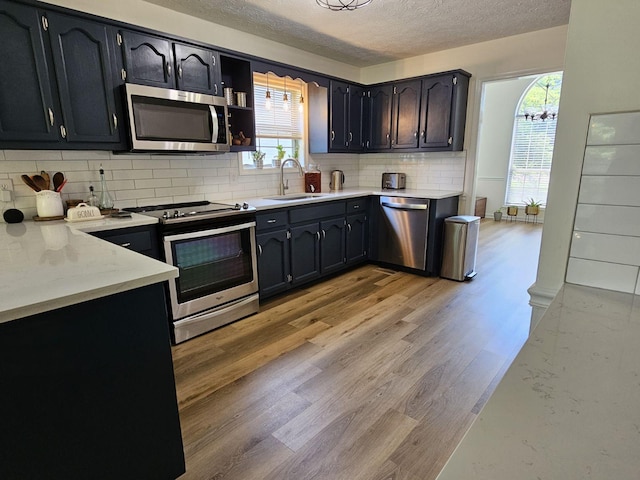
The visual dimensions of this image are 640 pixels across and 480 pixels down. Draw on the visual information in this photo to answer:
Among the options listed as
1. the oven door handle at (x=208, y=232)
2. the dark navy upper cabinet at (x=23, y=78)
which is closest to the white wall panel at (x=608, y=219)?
the oven door handle at (x=208, y=232)

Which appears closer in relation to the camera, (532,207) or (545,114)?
(545,114)

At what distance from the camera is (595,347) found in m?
0.75

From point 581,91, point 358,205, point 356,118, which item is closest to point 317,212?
point 358,205

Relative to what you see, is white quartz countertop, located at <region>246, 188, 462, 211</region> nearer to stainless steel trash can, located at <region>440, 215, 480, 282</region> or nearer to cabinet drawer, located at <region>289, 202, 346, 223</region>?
cabinet drawer, located at <region>289, 202, 346, 223</region>

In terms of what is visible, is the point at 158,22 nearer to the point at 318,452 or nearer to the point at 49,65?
the point at 49,65

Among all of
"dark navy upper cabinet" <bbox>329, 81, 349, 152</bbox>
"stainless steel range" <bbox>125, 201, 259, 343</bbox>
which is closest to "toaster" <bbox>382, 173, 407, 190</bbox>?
"dark navy upper cabinet" <bbox>329, 81, 349, 152</bbox>

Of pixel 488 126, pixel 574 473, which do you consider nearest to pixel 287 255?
pixel 574 473

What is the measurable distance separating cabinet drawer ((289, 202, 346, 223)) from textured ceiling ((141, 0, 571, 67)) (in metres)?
1.69

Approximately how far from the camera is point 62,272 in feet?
3.94

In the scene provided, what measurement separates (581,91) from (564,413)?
0.94 metres

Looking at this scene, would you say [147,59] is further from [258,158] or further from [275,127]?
[275,127]

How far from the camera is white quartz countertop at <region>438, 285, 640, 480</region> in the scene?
0.47m

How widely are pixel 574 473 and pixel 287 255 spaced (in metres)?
2.96

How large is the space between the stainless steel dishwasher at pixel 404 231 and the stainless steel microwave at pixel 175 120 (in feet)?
6.54
